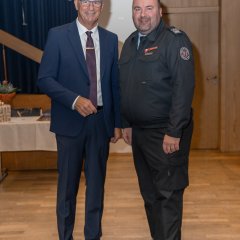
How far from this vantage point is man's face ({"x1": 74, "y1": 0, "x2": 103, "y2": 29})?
7.90ft

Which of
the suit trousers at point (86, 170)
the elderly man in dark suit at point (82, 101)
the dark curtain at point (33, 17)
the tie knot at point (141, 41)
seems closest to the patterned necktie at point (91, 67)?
the elderly man in dark suit at point (82, 101)

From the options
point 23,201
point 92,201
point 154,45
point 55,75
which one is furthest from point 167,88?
point 23,201

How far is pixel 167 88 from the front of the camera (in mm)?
2398

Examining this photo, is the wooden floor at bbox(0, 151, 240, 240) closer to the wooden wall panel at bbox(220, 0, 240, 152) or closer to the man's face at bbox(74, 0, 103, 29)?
the wooden wall panel at bbox(220, 0, 240, 152)

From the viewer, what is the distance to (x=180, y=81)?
2.32 metres

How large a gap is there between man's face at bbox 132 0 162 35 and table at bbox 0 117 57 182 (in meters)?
1.77

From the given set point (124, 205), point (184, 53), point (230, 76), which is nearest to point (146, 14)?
point (184, 53)

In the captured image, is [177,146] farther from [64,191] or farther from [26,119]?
[26,119]

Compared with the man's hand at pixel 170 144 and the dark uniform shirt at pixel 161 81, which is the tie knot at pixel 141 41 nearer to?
the dark uniform shirt at pixel 161 81

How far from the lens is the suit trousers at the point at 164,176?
2.47 meters

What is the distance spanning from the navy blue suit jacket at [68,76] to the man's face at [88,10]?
0.08 meters

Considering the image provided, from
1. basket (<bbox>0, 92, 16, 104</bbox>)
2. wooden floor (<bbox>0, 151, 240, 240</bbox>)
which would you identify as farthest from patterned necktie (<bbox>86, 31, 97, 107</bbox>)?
basket (<bbox>0, 92, 16, 104</bbox>)

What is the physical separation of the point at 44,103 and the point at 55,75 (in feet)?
7.66

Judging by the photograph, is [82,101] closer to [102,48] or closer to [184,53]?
[102,48]
